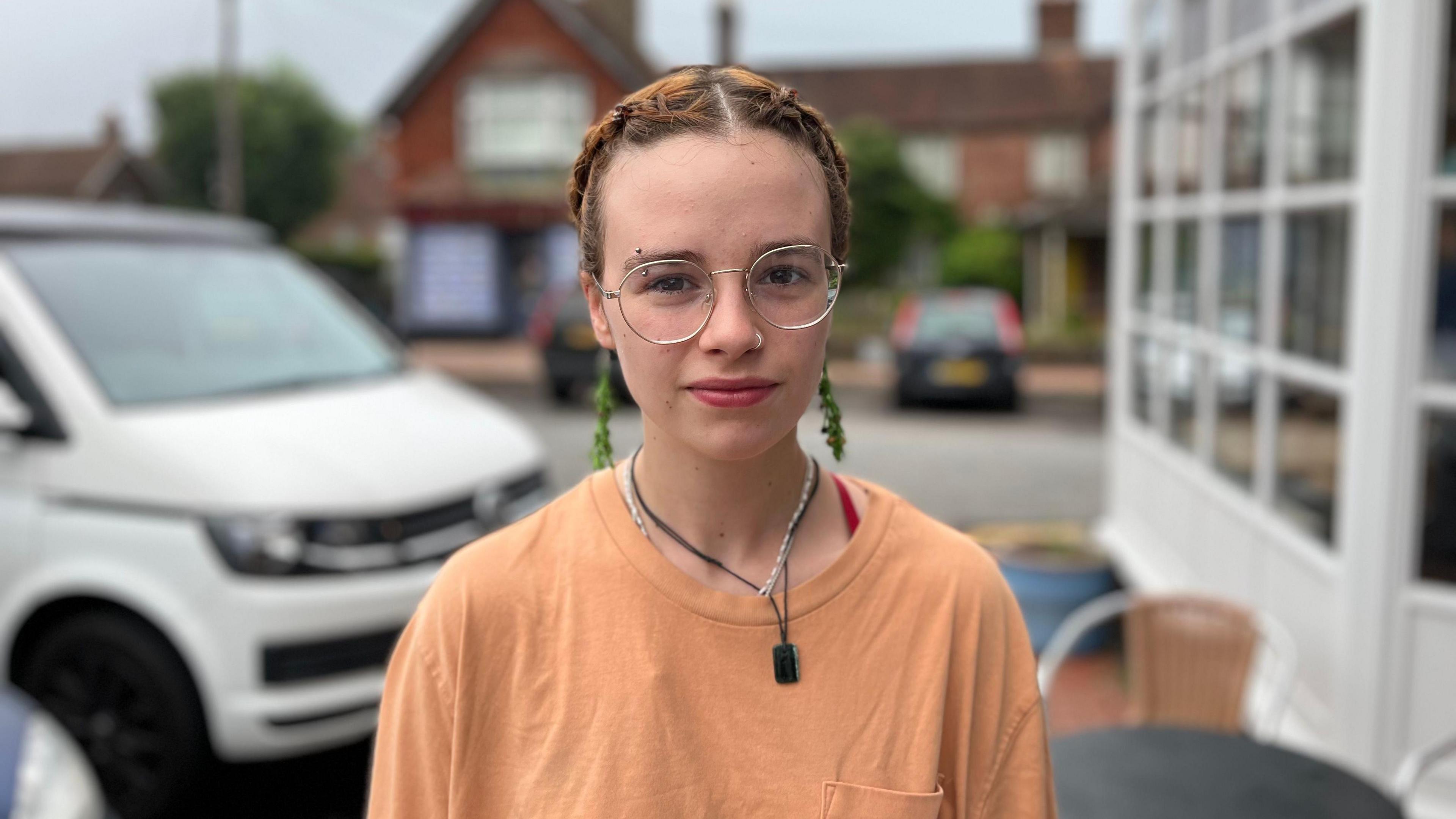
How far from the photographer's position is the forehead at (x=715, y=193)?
1.10m

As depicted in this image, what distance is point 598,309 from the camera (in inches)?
47.9

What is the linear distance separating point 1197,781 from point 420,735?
81.3 inches

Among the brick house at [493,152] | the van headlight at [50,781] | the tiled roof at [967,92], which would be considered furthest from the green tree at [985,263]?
the van headlight at [50,781]

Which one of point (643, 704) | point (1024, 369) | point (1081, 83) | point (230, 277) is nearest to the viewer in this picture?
point (643, 704)

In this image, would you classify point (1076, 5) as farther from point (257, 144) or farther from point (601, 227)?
point (601, 227)

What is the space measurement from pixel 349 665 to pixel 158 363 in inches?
53.1

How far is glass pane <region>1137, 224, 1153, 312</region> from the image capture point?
6.21 metres

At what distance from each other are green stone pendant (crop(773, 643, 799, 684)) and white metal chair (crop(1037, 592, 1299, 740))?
252cm

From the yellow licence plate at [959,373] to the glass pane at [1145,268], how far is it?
830 cm

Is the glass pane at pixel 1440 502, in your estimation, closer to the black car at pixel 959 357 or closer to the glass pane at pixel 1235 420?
the glass pane at pixel 1235 420

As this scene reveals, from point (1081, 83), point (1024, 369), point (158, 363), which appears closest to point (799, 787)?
point (158, 363)

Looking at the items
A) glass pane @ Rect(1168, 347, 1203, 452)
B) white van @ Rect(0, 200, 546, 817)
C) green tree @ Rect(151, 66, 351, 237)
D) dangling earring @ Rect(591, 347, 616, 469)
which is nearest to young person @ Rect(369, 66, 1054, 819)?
dangling earring @ Rect(591, 347, 616, 469)

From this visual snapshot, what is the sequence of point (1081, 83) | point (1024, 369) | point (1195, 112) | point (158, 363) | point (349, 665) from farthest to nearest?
point (1081, 83)
point (1024, 369)
point (1195, 112)
point (158, 363)
point (349, 665)

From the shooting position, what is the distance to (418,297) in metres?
26.5
